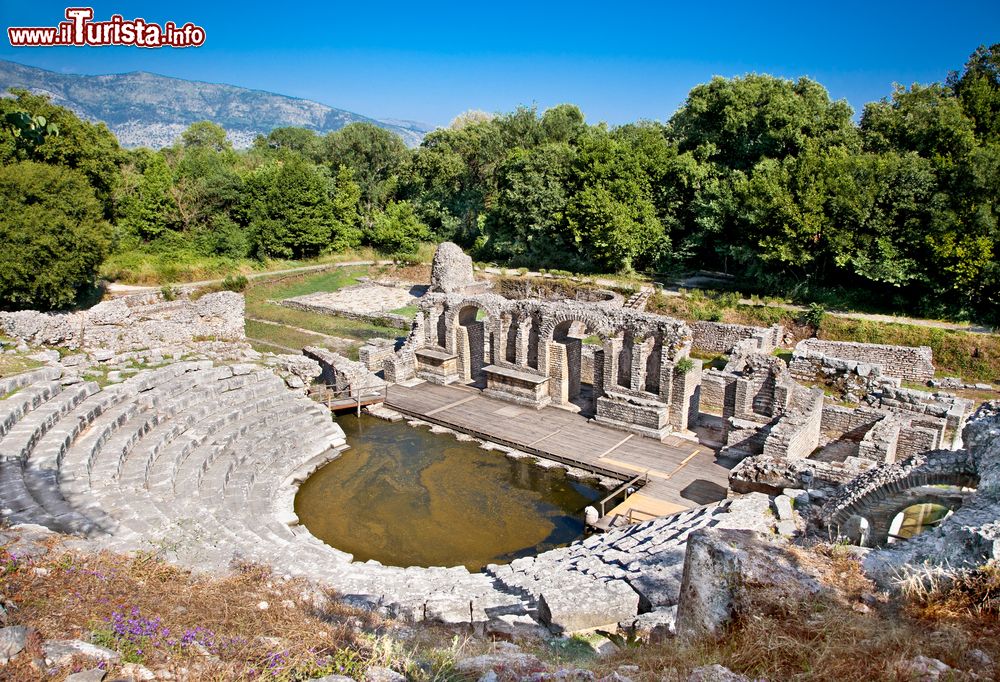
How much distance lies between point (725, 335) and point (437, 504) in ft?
54.0

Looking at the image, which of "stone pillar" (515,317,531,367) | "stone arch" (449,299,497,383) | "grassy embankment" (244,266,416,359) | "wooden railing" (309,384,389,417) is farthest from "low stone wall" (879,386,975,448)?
"grassy embankment" (244,266,416,359)

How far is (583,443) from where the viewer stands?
16531mm

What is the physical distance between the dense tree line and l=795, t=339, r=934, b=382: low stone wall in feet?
16.8

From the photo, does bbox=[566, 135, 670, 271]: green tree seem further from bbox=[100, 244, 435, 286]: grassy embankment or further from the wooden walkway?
the wooden walkway

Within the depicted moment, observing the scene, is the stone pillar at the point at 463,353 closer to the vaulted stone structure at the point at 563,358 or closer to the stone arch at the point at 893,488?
the vaulted stone structure at the point at 563,358

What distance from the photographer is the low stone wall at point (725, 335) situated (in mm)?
25075

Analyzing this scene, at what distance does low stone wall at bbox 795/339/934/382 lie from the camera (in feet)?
70.8

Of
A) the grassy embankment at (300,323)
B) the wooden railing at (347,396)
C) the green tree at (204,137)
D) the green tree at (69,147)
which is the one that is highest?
the green tree at (204,137)

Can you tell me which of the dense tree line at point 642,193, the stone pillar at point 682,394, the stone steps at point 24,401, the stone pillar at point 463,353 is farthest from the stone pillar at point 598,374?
the dense tree line at point 642,193

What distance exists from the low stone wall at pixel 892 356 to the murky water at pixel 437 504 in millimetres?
11750

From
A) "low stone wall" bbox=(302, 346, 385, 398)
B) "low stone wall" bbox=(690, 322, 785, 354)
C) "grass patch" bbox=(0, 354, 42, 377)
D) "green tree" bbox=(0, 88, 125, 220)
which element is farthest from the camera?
"green tree" bbox=(0, 88, 125, 220)

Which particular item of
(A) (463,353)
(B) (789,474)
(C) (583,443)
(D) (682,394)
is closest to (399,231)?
(A) (463,353)

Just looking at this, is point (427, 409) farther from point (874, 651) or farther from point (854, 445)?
point (874, 651)

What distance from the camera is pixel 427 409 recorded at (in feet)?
62.0
